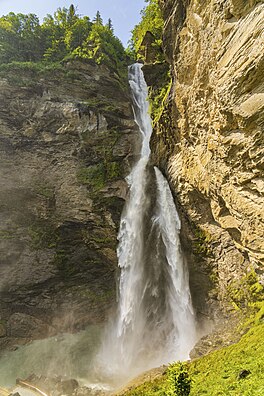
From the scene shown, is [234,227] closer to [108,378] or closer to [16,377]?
[108,378]

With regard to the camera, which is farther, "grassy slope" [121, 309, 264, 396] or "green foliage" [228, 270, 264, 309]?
"green foliage" [228, 270, 264, 309]

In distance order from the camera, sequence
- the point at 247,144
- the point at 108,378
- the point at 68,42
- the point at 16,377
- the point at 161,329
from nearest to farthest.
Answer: the point at 247,144 < the point at 108,378 < the point at 16,377 < the point at 161,329 < the point at 68,42

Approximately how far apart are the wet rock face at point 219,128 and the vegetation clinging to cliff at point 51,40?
10.3 m

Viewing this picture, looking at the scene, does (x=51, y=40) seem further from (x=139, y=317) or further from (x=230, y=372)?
(x=230, y=372)

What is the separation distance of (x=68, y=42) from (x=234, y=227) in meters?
23.9

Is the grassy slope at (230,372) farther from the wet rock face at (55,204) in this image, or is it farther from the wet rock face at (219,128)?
the wet rock face at (55,204)

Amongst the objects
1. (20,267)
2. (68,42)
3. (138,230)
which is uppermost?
(68,42)

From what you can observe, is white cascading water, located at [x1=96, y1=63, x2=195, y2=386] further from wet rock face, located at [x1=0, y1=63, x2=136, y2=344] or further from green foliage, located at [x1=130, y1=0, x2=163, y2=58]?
green foliage, located at [x1=130, y1=0, x2=163, y2=58]

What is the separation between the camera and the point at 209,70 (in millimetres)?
12406

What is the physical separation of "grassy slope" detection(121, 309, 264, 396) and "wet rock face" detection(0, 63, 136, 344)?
11.8 meters

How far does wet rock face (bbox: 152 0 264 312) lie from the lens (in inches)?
372

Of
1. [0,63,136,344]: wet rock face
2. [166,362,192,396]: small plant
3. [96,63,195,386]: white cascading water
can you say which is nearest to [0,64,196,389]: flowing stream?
[96,63,195,386]: white cascading water

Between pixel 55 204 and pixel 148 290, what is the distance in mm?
9401

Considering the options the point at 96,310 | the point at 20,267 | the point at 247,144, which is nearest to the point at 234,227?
the point at 247,144
